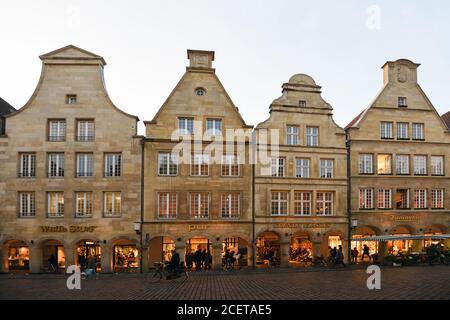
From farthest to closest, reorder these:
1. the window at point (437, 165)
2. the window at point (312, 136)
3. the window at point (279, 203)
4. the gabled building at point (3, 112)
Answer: the window at point (437, 165) < the window at point (312, 136) < the window at point (279, 203) < the gabled building at point (3, 112)

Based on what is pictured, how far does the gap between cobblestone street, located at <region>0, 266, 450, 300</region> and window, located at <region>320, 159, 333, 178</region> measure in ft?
24.1

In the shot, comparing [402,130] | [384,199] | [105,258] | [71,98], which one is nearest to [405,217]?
[384,199]

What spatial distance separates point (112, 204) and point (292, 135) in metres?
14.0

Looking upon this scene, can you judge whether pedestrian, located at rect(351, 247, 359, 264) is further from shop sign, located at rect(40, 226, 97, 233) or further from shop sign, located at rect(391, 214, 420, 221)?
shop sign, located at rect(40, 226, 97, 233)

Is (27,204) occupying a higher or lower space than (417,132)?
lower

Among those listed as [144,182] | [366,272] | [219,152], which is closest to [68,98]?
[144,182]

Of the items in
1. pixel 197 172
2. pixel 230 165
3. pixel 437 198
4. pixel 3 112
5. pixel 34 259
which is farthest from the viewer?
pixel 437 198

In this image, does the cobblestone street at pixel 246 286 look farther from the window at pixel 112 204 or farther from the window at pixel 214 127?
the window at pixel 214 127

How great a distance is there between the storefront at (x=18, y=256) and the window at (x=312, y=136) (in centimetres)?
2161

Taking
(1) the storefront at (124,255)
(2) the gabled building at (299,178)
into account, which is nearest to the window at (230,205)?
(2) the gabled building at (299,178)

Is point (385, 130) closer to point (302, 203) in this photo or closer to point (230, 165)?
point (302, 203)

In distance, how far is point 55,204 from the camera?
24.5 meters

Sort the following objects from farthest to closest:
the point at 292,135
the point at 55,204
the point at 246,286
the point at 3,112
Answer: the point at 3,112
the point at 292,135
the point at 55,204
the point at 246,286

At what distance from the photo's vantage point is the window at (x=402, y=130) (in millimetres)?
29094
